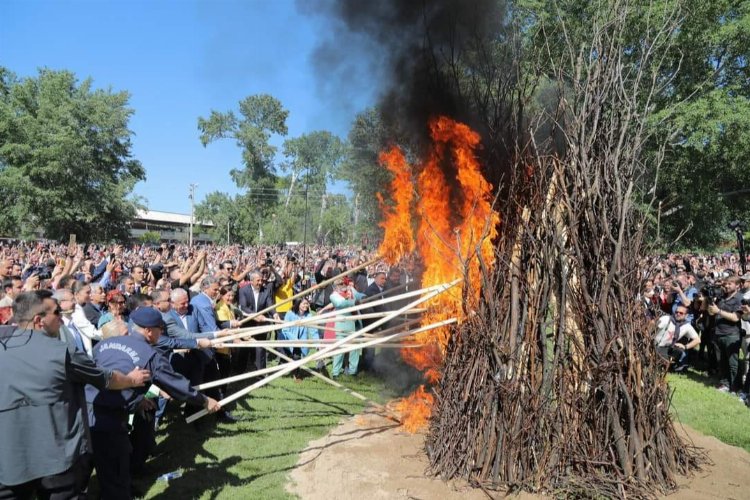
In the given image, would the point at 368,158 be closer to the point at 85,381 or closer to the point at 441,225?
the point at 441,225

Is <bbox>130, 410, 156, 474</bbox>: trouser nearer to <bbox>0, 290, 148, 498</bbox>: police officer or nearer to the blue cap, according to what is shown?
the blue cap

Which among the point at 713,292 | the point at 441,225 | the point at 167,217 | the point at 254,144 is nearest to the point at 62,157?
the point at 254,144

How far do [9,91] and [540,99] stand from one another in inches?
1840

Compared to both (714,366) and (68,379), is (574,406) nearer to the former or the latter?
(68,379)

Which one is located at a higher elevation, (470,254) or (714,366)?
(470,254)

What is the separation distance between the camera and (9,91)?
41562 millimetres

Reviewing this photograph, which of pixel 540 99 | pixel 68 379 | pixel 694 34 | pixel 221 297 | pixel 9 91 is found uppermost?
pixel 9 91

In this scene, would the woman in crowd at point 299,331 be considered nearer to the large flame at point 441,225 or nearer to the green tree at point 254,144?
the large flame at point 441,225

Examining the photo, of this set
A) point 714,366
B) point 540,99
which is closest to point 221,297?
point 540,99

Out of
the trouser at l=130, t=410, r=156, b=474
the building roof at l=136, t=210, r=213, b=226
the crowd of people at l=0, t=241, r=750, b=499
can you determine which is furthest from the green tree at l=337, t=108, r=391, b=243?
the building roof at l=136, t=210, r=213, b=226

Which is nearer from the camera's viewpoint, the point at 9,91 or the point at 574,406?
the point at 574,406

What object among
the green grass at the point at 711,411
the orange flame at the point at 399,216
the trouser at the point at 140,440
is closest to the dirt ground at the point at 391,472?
the green grass at the point at 711,411

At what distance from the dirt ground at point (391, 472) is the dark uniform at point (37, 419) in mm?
2669

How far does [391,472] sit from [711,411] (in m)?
6.50
